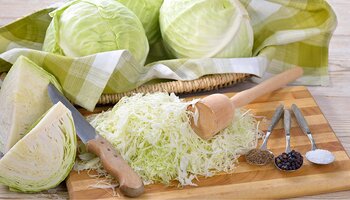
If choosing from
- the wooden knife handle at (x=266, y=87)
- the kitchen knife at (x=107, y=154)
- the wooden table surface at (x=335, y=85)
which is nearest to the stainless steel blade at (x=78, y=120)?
the kitchen knife at (x=107, y=154)

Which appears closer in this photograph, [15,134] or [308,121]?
[15,134]

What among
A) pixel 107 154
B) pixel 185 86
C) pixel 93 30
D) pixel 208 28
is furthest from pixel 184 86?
pixel 107 154

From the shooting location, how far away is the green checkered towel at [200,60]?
1932 millimetres

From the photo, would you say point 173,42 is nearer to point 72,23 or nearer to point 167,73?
point 167,73

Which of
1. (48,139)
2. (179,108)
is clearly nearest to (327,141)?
(179,108)

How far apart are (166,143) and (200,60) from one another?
388 mm

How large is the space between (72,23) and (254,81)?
1.84 ft

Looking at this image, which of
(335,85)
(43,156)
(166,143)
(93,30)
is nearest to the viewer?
(43,156)

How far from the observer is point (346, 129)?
193 centimetres

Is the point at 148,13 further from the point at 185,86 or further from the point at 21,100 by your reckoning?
the point at 21,100

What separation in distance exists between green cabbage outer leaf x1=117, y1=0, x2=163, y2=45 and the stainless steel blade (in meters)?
0.42

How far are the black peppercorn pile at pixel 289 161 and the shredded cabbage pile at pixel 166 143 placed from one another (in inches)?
3.8

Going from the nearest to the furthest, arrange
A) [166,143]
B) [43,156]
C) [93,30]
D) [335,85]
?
1. [43,156]
2. [166,143]
3. [93,30]
4. [335,85]

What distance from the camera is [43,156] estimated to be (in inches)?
63.2
